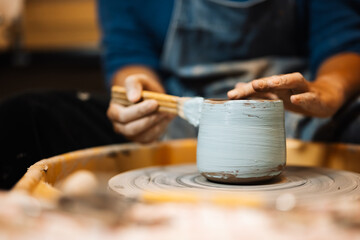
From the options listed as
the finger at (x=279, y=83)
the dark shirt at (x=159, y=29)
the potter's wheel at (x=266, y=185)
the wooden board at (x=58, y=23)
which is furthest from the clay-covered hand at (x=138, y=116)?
the wooden board at (x=58, y=23)

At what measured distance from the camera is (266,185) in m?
0.67

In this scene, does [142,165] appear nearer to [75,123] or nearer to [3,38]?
[75,123]

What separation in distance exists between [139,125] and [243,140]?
338 mm

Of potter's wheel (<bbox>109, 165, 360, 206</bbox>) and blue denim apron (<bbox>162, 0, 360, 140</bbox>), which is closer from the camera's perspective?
potter's wheel (<bbox>109, 165, 360, 206</bbox>)

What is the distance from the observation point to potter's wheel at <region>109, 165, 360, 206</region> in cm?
62

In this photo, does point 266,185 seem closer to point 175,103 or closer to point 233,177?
point 233,177

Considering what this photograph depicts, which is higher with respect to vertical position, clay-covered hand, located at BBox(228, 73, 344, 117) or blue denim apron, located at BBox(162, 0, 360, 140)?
blue denim apron, located at BBox(162, 0, 360, 140)

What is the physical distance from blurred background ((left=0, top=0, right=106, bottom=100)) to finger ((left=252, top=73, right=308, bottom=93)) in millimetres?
1859

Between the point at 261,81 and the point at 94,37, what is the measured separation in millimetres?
2076

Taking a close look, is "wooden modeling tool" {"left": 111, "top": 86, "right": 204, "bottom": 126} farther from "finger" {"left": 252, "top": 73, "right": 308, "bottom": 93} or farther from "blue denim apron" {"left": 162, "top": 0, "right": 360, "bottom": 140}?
"blue denim apron" {"left": 162, "top": 0, "right": 360, "bottom": 140}

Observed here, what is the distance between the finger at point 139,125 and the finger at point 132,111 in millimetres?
18

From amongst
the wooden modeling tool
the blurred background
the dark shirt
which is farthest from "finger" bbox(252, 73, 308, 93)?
the blurred background

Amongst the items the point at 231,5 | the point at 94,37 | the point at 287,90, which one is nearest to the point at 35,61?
the point at 94,37

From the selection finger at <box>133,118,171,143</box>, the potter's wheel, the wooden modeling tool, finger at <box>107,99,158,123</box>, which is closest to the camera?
the potter's wheel
